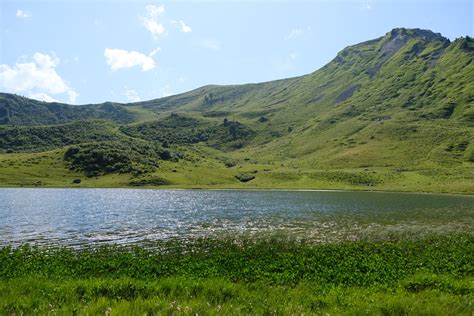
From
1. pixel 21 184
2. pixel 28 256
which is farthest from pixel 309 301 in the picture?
pixel 21 184

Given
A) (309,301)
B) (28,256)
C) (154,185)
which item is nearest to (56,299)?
(309,301)

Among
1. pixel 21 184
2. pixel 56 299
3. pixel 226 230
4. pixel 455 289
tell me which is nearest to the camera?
pixel 56 299

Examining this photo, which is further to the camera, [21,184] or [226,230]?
[21,184]

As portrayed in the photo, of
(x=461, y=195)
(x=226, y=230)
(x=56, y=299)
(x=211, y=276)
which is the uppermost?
(x=56, y=299)

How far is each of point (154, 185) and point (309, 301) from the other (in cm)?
18941

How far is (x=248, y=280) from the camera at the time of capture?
22.4 metres

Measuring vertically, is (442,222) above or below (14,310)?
below

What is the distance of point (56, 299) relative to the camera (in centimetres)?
1543

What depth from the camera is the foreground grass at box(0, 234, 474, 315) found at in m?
14.0

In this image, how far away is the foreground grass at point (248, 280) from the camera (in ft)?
46.0

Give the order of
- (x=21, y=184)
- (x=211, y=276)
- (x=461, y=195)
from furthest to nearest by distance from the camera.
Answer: (x=21, y=184)
(x=461, y=195)
(x=211, y=276)

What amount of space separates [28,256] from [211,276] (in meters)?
19.9

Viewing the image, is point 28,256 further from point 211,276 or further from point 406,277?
point 406,277

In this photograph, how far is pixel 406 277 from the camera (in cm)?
2247
